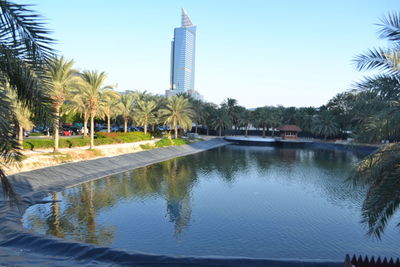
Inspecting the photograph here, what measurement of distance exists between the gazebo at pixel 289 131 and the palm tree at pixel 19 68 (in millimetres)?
74818

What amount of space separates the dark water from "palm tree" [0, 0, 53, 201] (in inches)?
345

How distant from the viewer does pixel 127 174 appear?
29234 millimetres

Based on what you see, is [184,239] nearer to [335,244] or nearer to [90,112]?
[335,244]

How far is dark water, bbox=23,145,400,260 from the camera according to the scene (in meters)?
13.4

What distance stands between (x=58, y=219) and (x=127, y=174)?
1336cm

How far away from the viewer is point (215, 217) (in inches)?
687

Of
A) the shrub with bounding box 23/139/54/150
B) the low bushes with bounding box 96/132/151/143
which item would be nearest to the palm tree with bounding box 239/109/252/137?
the low bushes with bounding box 96/132/151/143

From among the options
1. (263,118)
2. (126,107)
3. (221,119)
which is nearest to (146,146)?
(126,107)

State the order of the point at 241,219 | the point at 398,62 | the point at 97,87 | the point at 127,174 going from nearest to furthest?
the point at 398,62, the point at 241,219, the point at 127,174, the point at 97,87

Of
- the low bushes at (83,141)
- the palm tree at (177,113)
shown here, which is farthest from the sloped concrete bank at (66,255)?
the palm tree at (177,113)

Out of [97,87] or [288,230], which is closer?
[288,230]

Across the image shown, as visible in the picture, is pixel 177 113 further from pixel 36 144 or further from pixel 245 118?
pixel 245 118

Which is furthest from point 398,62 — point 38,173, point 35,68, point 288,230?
point 38,173

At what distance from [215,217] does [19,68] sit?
13896 mm
